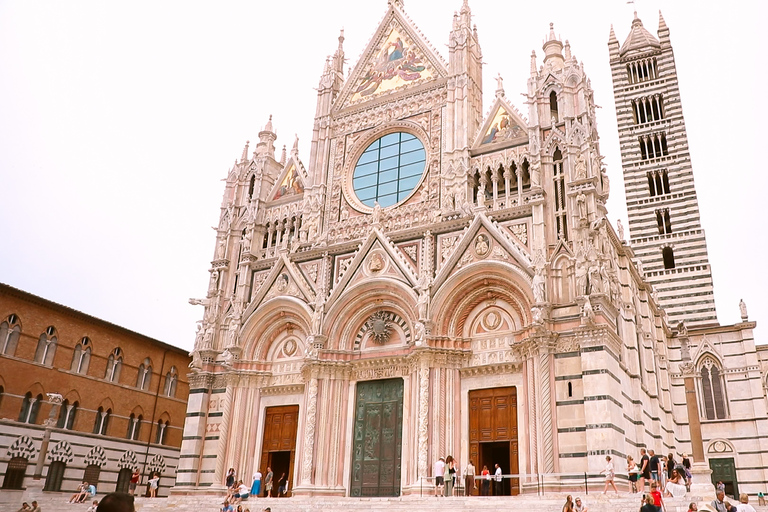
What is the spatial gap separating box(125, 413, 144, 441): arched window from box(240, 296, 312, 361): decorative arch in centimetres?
962

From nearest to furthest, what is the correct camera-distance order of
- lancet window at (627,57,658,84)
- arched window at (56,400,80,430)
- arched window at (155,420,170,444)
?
arched window at (56,400,80,430) < arched window at (155,420,170,444) < lancet window at (627,57,658,84)

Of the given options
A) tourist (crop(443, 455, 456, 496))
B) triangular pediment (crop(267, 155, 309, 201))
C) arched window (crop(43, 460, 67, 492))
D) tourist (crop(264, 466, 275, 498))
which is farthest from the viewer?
triangular pediment (crop(267, 155, 309, 201))

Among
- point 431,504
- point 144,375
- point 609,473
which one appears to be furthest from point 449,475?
point 144,375

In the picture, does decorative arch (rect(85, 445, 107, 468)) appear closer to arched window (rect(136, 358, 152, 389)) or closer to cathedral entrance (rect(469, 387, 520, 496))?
arched window (rect(136, 358, 152, 389))

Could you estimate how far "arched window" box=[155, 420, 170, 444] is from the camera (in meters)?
32.2

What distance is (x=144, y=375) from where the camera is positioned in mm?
31859

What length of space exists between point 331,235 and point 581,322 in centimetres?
1066

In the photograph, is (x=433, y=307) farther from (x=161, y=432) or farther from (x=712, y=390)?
(x=712, y=390)

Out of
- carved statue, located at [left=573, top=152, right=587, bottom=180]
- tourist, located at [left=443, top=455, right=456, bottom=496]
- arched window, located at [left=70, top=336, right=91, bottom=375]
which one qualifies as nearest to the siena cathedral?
carved statue, located at [left=573, top=152, right=587, bottom=180]

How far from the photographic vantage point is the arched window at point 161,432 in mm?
32156

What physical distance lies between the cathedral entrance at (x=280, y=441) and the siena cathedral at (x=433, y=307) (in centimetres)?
7

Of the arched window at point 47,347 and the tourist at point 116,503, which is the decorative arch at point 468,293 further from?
the tourist at point 116,503

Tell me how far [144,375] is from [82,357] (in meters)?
3.66

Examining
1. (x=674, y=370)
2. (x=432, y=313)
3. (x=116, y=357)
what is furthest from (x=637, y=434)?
(x=116, y=357)
